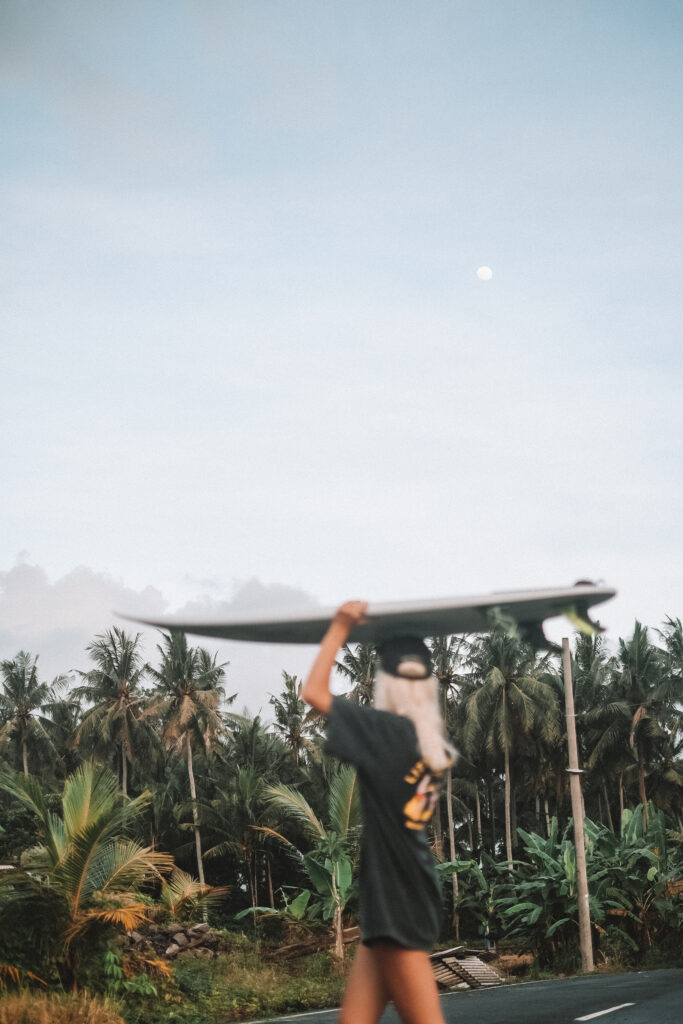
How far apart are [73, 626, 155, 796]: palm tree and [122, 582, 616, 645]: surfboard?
43.4 m

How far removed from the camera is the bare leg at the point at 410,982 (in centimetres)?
243

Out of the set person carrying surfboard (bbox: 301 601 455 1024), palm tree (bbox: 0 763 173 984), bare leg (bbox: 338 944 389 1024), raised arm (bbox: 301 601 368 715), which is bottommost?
palm tree (bbox: 0 763 173 984)

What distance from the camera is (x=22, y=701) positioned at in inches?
2020

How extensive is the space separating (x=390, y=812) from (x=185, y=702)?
4162 centimetres

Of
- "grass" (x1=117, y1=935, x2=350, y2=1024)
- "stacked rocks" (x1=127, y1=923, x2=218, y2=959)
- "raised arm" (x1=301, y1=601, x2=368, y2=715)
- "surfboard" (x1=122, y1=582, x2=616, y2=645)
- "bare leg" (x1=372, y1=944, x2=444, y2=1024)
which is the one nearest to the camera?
"bare leg" (x1=372, y1=944, x2=444, y2=1024)

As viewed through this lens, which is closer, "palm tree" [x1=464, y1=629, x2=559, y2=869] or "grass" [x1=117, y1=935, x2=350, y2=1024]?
"grass" [x1=117, y1=935, x2=350, y2=1024]

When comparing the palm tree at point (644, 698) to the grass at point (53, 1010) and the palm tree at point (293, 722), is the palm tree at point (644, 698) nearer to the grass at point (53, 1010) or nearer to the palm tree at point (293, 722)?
the palm tree at point (293, 722)

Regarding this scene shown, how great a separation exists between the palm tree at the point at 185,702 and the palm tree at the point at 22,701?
34.3ft

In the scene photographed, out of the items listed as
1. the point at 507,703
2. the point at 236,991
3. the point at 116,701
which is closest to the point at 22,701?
the point at 116,701

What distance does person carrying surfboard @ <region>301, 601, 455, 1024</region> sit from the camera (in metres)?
2.43

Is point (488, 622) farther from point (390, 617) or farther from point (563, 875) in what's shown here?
point (563, 875)

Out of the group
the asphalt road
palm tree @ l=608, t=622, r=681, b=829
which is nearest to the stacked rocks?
the asphalt road

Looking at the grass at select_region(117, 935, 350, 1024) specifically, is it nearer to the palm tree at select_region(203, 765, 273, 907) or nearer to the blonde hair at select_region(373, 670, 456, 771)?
the blonde hair at select_region(373, 670, 456, 771)

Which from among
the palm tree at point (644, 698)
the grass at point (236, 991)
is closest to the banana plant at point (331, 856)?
the grass at point (236, 991)
